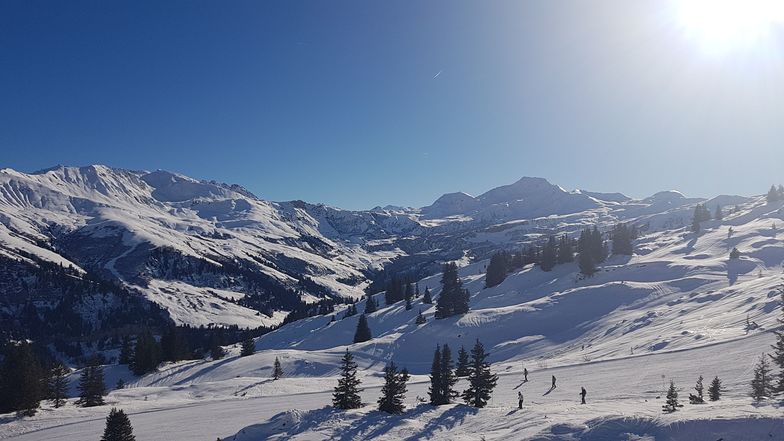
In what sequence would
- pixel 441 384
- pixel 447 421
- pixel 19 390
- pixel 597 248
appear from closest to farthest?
pixel 447 421, pixel 441 384, pixel 19 390, pixel 597 248

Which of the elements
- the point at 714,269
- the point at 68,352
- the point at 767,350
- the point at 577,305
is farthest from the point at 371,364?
the point at 68,352

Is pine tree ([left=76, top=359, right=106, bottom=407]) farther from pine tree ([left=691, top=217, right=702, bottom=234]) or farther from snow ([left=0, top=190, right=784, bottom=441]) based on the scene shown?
pine tree ([left=691, top=217, right=702, bottom=234])

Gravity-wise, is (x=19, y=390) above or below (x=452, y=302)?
below

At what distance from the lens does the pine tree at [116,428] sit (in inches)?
Answer: 1131

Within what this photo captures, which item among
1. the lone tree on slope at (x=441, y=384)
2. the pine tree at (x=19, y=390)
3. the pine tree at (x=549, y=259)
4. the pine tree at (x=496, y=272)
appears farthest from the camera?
the pine tree at (x=496, y=272)

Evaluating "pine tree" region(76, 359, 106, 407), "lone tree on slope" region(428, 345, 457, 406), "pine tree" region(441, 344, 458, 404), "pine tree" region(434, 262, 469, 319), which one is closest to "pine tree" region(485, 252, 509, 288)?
"pine tree" region(434, 262, 469, 319)

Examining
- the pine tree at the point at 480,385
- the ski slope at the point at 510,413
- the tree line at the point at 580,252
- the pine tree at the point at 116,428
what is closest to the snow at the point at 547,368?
the ski slope at the point at 510,413

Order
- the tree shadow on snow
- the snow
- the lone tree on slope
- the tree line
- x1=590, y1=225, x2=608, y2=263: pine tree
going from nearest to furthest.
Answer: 1. the snow
2. the tree shadow on snow
3. the lone tree on slope
4. the tree line
5. x1=590, y1=225, x2=608, y2=263: pine tree

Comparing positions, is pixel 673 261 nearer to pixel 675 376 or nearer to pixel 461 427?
pixel 675 376

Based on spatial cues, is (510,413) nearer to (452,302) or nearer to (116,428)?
(116,428)

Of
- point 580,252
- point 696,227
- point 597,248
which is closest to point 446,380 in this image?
point 580,252

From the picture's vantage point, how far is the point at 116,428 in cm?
2889

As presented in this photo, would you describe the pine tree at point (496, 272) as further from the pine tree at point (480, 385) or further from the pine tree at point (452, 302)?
the pine tree at point (480, 385)

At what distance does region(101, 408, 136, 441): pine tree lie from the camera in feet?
94.2
